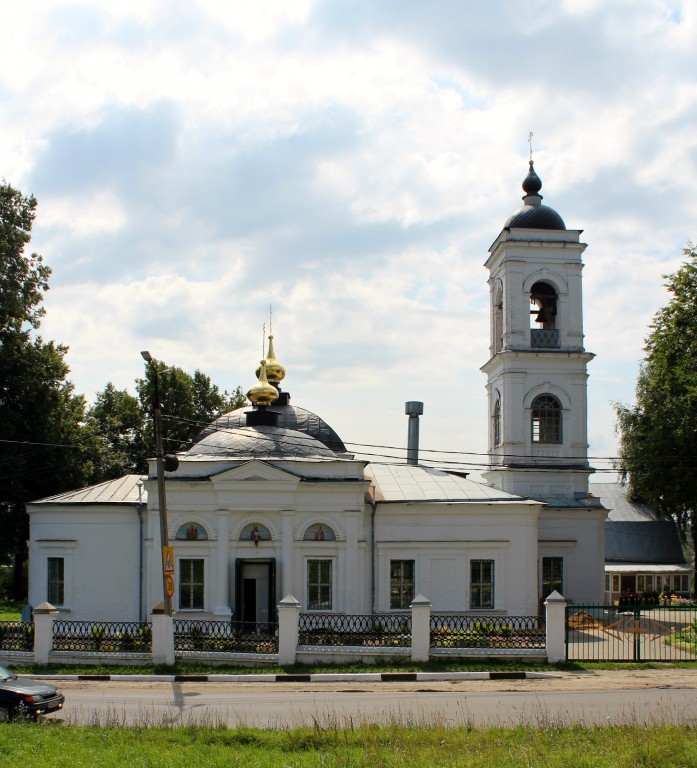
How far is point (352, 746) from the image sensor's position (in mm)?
12398

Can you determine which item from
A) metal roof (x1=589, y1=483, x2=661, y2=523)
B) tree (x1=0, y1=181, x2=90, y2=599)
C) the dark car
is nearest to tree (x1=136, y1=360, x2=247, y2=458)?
tree (x1=0, y1=181, x2=90, y2=599)

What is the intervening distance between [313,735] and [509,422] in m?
22.8

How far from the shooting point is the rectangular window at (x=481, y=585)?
93.0 feet

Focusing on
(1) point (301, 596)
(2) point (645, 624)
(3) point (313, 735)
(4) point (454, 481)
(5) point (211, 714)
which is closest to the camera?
(3) point (313, 735)

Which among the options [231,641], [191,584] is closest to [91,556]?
[191,584]

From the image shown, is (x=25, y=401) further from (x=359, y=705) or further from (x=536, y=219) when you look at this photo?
(x=359, y=705)

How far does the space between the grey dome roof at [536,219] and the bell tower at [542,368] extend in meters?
0.04

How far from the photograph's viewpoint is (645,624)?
83.6 feet

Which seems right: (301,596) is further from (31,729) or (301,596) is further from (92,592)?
(31,729)

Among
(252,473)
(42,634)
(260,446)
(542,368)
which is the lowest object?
(42,634)

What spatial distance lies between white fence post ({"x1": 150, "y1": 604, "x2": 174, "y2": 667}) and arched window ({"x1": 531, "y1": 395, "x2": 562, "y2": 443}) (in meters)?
17.2

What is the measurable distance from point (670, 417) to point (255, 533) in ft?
71.6

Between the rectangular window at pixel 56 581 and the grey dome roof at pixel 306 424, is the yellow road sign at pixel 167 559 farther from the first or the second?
the grey dome roof at pixel 306 424

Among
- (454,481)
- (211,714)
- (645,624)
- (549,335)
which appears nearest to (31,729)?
(211,714)
